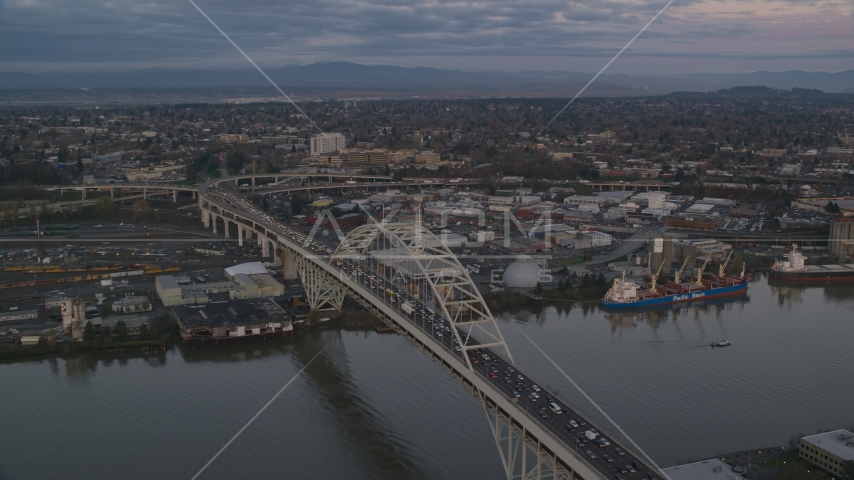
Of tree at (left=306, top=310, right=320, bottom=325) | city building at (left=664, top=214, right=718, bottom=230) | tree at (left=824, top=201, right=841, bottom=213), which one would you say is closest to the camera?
tree at (left=306, top=310, right=320, bottom=325)

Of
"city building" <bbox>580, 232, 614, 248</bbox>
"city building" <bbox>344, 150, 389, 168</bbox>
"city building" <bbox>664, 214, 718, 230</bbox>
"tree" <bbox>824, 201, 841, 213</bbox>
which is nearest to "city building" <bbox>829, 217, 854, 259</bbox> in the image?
"city building" <bbox>664, 214, 718, 230</bbox>

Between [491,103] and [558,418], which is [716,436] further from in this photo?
[491,103]

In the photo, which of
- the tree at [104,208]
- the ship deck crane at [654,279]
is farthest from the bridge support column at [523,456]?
the tree at [104,208]

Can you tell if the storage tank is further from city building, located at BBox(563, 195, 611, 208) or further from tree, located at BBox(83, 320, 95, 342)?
tree, located at BBox(83, 320, 95, 342)

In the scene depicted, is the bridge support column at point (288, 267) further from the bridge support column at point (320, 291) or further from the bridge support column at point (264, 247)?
the bridge support column at point (320, 291)

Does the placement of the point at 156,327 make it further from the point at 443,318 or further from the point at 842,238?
the point at 842,238

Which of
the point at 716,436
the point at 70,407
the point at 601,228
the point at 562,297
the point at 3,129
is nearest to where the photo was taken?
the point at 716,436

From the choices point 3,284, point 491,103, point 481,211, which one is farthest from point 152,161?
point 491,103
